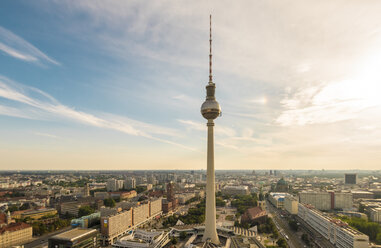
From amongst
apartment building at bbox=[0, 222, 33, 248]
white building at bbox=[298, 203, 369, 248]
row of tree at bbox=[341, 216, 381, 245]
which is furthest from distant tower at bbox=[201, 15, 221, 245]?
apartment building at bbox=[0, 222, 33, 248]

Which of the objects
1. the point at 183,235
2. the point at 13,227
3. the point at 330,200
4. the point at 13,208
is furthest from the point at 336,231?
the point at 13,208

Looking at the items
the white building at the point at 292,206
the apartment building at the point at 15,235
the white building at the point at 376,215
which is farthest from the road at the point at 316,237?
the apartment building at the point at 15,235

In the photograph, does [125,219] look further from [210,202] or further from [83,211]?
[210,202]

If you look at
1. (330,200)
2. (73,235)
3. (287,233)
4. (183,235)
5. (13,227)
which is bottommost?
(287,233)

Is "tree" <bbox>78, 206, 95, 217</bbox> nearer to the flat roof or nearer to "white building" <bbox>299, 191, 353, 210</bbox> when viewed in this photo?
the flat roof

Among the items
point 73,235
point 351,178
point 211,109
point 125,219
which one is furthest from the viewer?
point 351,178

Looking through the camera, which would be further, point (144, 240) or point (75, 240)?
point (144, 240)
